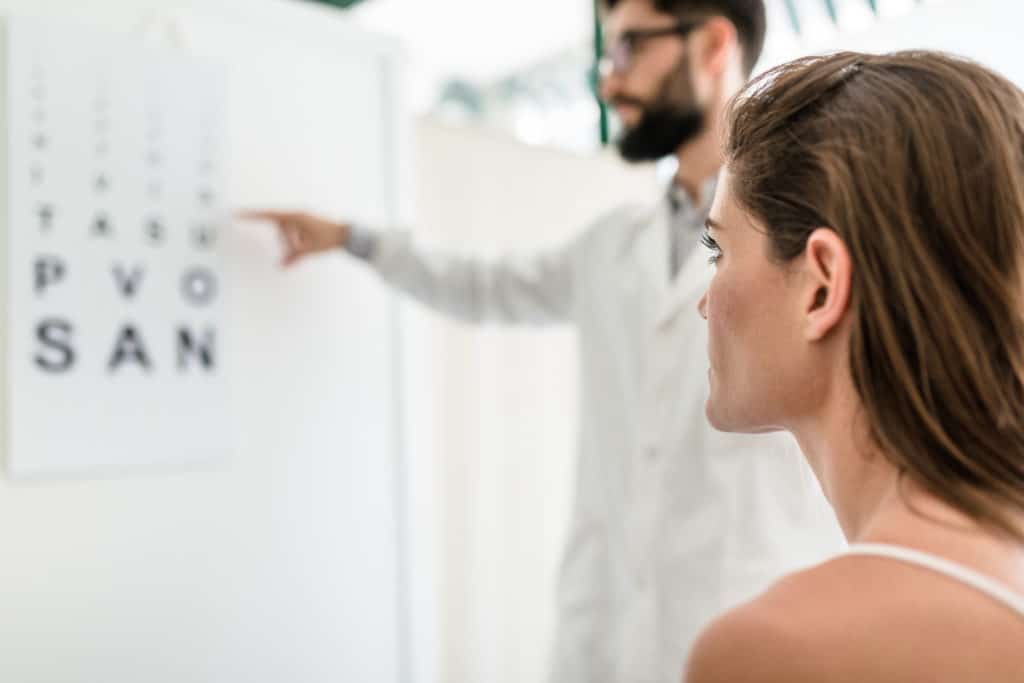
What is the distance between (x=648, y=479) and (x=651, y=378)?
0.13 metres

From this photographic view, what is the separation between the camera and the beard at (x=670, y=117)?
4.66 feet

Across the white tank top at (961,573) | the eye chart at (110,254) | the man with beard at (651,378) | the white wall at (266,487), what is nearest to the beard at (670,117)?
the man with beard at (651,378)

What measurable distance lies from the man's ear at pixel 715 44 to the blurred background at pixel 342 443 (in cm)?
14

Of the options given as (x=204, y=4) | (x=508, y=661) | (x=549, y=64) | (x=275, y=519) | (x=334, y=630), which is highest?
(x=549, y=64)

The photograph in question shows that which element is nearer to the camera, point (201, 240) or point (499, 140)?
point (201, 240)

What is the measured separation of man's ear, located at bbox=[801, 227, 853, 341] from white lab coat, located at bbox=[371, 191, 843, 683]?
2.14 ft

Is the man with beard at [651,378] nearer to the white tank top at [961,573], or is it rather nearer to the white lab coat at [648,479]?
the white lab coat at [648,479]

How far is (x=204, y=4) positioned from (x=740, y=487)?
90 centimetres

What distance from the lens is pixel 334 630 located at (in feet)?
4.45

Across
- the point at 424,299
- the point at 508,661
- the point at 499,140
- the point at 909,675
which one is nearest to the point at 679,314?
the point at 424,299

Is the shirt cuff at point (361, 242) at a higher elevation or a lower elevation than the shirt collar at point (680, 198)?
lower

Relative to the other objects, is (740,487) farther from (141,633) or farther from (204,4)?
(204,4)

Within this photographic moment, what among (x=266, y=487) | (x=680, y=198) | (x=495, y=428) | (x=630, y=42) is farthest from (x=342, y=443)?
(x=630, y=42)

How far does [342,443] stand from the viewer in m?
1.39
